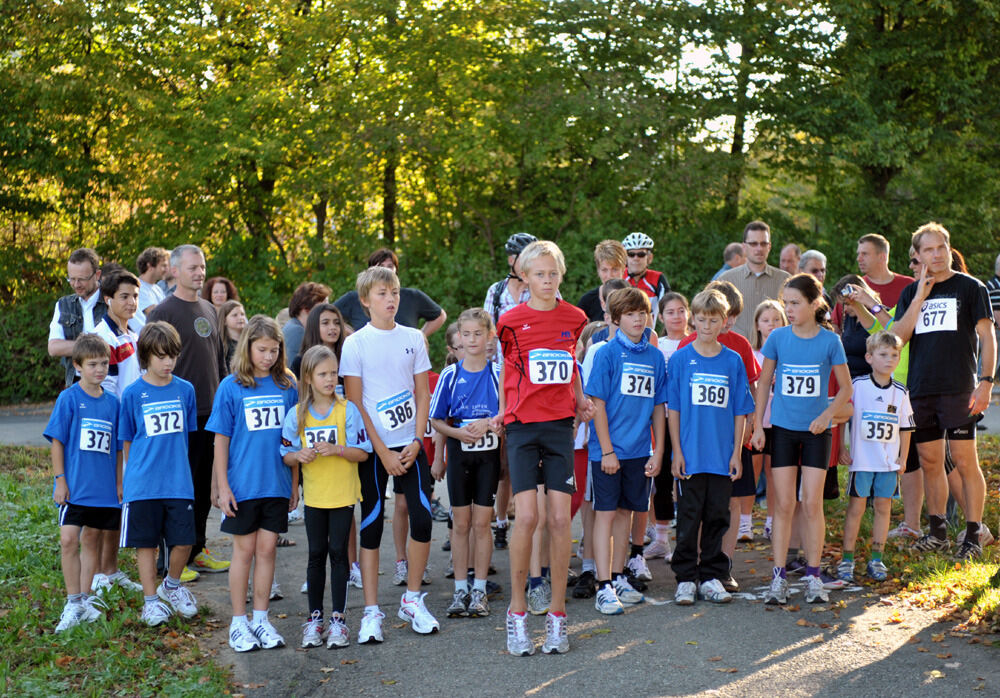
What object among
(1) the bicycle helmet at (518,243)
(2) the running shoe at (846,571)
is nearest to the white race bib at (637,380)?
(1) the bicycle helmet at (518,243)

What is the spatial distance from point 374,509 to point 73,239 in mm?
17078

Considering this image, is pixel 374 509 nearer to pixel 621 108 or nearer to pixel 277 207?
pixel 621 108

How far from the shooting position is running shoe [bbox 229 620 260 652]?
6.01 metres

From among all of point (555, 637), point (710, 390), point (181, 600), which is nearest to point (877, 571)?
point (710, 390)

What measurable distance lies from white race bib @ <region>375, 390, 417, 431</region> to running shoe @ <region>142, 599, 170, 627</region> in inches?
68.2

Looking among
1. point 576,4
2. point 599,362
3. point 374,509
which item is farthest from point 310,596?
point 576,4

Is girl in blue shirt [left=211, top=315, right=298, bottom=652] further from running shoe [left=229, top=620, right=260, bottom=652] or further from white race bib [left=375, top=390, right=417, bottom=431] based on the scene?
white race bib [left=375, top=390, right=417, bottom=431]

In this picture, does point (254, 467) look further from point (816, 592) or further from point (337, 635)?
point (816, 592)

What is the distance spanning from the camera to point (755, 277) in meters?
9.84

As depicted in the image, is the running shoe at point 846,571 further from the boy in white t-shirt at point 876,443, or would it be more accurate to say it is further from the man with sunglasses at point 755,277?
the man with sunglasses at point 755,277

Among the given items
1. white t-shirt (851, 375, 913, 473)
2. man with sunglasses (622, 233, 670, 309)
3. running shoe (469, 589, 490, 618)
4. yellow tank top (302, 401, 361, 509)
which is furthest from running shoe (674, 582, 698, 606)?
man with sunglasses (622, 233, 670, 309)

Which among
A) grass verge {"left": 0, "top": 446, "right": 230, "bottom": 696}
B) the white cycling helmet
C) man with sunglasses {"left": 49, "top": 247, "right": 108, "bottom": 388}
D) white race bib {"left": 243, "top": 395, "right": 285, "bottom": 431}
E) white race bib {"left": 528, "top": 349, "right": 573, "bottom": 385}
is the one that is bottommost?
grass verge {"left": 0, "top": 446, "right": 230, "bottom": 696}

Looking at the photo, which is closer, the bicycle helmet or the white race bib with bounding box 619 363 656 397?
the white race bib with bounding box 619 363 656 397

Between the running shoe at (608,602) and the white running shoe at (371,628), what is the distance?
1339 mm
